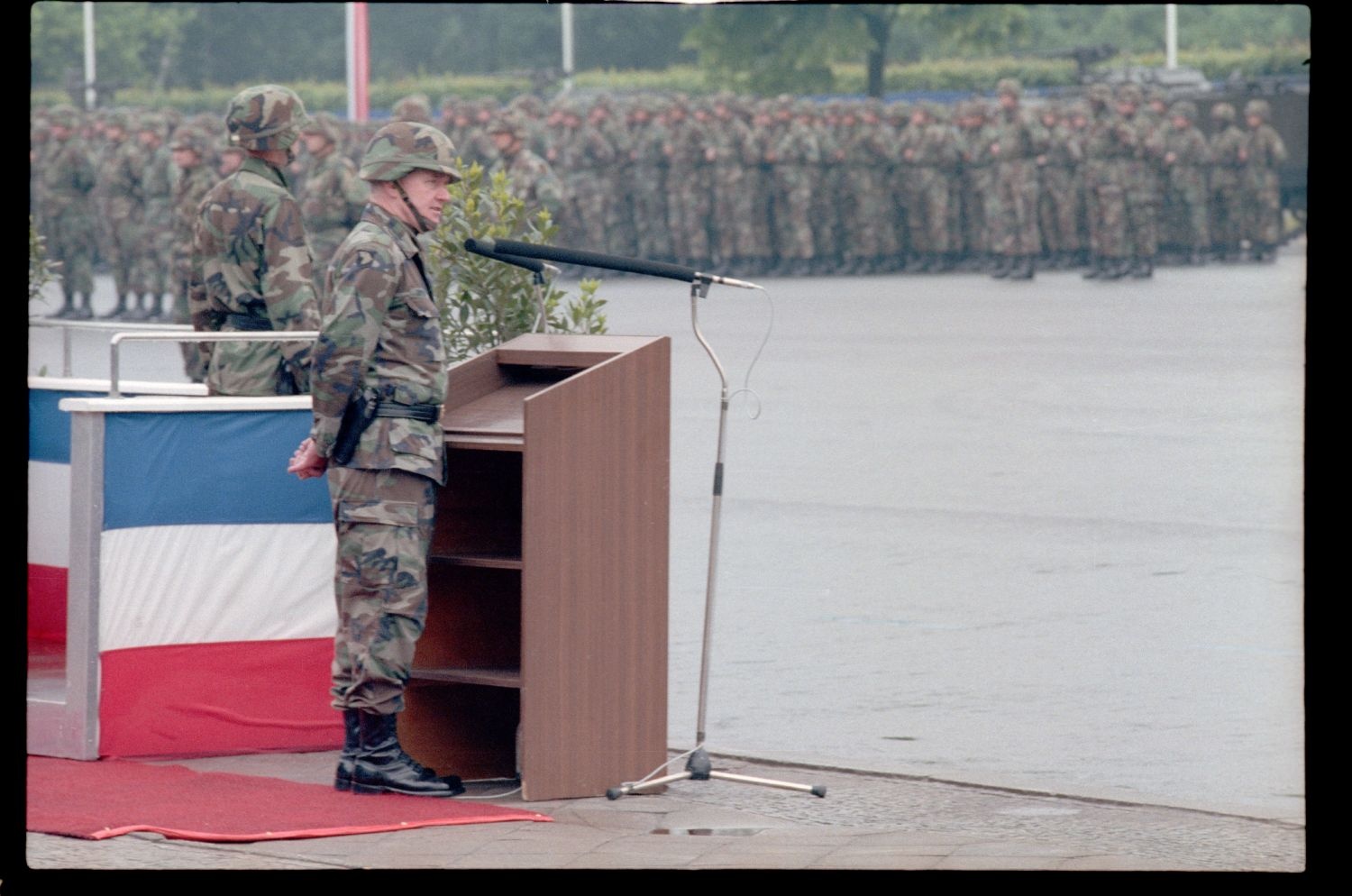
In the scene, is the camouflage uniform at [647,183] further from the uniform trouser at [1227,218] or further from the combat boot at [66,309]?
the combat boot at [66,309]

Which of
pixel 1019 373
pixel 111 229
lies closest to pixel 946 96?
pixel 111 229

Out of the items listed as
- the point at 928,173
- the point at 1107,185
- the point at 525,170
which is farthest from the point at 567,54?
the point at 525,170

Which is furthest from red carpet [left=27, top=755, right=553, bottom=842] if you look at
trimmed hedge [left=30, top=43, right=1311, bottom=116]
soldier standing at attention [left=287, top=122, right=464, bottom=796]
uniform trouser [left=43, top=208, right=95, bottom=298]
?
trimmed hedge [left=30, top=43, right=1311, bottom=116]

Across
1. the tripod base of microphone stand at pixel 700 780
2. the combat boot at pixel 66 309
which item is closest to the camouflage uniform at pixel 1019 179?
the combat boot at pixel 66 309

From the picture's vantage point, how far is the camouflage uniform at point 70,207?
86.8 feet

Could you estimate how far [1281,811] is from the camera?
6.05 m

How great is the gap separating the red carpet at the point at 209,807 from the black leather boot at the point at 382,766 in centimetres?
4

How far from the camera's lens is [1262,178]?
30844 mm

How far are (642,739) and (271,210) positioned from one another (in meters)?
2.26

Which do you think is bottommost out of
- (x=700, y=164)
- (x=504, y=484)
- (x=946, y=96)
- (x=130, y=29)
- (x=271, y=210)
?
(x=504, y=484)

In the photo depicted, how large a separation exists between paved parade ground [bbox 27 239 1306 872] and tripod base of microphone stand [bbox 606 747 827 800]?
0.04 meters

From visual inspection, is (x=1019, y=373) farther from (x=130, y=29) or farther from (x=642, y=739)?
(x=130, y=29)
